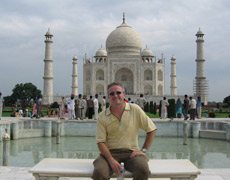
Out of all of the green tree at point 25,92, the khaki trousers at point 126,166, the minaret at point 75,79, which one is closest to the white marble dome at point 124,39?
the minaret at point 75,79

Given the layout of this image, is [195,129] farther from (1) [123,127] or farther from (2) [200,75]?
(2) [200,75]

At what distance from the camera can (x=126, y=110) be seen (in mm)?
2625

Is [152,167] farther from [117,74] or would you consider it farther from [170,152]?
[117,74]

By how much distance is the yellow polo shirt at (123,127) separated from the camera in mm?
2598

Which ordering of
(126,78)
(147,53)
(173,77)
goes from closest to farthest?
(173,77) → (126,78) → (147,53)

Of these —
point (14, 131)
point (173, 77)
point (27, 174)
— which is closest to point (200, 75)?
point (173, 77)

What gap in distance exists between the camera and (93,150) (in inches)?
263

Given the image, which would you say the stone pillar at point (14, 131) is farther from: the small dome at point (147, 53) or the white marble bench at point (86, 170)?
the small dome at point (147, 53)

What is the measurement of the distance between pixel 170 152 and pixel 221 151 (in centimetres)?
116

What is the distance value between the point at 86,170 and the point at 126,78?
31305mm

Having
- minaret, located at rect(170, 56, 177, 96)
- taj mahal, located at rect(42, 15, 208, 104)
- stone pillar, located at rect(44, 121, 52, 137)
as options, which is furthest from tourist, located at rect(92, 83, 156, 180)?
minaret, located at rect(170, 56, 177, 96)

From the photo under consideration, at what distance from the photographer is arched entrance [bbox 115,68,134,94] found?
110ft

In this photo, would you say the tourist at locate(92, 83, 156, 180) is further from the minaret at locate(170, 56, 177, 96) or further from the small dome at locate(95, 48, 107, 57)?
the small dome at locate(95, 48, 107, 57)

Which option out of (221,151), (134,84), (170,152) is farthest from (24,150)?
(134,84)
